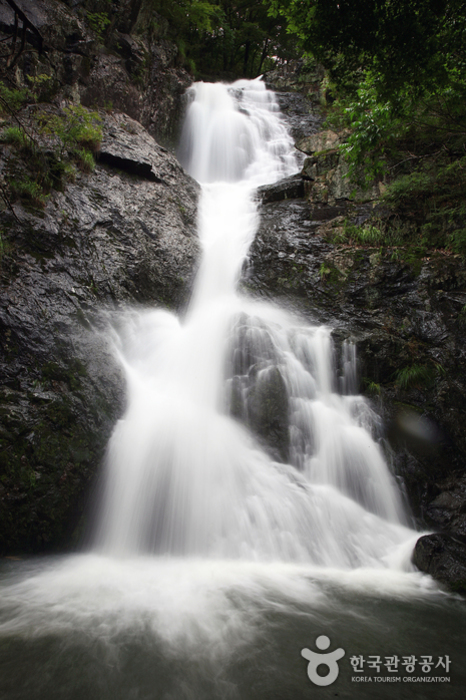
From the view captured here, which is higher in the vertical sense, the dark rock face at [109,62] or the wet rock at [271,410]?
the dark rock face at [109,62]

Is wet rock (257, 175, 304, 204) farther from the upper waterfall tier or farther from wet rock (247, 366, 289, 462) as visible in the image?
wet rock (247, 366, 289, 462)

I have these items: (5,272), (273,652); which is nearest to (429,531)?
(273,652)

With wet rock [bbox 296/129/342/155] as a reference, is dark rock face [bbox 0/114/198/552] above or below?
below

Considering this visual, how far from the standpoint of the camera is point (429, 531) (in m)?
5.38

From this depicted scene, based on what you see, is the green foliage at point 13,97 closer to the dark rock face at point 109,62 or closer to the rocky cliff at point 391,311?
the dark rock face at point 109,62

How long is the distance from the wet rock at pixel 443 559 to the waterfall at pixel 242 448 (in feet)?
1.59

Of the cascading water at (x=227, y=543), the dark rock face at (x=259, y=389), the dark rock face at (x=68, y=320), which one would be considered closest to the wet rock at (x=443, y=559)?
the cascading water at (x=227, y=543)

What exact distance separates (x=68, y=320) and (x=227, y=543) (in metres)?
3.89

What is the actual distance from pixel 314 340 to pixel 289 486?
9.82 feet

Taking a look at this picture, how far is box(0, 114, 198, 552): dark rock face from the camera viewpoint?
14.3 ft

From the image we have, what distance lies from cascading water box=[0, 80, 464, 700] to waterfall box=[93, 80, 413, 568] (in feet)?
0.07

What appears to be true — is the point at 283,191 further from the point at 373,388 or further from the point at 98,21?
the point at 98,21

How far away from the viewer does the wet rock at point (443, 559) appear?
4.17 m

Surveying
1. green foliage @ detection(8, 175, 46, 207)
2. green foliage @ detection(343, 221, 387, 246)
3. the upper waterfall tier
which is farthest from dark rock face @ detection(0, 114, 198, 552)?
the upper waterfall tier
